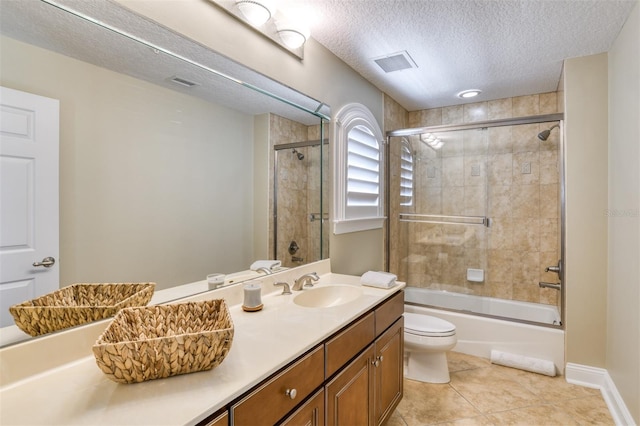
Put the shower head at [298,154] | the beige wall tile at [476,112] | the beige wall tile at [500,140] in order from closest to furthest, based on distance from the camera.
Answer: the shower head at [298,154]
the beige wall tile at [500,140]
the beige wall tile at [476,112]

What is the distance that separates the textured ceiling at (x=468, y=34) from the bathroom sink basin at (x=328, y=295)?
1.57m

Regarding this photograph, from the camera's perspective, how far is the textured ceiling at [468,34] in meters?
1.83

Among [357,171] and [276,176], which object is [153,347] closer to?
[276,176]

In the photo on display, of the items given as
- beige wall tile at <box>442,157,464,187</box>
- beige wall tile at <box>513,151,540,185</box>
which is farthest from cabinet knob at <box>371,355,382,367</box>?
beige wall tile at <box>513,151,540,185</box>

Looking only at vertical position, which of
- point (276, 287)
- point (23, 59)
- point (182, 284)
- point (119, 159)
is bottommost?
Answer: point (276, 287)

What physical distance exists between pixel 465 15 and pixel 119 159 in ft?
6.45

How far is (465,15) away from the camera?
192cm

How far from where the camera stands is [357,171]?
2.64m

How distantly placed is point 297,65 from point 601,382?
9.87 feet

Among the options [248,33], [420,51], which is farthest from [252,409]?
[420,51]

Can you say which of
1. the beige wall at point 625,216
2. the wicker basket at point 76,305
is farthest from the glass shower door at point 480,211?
the wicker basket at point 76,305

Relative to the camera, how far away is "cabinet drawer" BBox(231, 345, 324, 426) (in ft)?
2.96

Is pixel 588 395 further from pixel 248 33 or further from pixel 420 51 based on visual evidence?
pixel 248 33

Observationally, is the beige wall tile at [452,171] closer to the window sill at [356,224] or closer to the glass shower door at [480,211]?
the glass shower door at [480,211]
